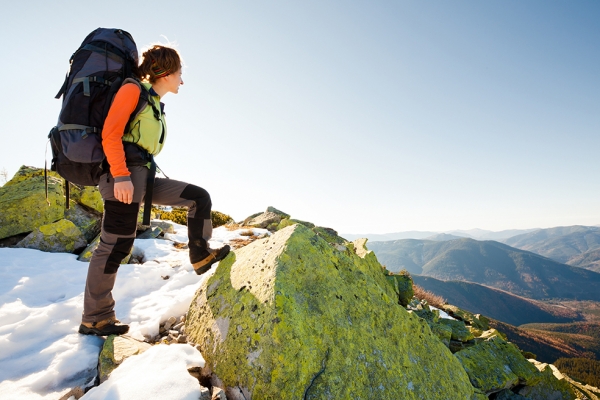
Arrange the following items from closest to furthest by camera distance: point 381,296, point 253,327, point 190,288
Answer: point 253,327, point 381,296, point 190,288

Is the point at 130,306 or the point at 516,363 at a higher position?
the point at 130,306

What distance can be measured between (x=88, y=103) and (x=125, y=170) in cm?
86

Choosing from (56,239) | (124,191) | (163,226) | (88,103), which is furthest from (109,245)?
(163,226)

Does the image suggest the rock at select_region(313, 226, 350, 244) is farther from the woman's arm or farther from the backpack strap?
the backpack strap

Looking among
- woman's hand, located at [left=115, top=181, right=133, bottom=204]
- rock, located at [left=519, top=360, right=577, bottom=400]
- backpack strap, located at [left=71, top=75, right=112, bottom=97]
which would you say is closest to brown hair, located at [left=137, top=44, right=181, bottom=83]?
backpack strap, located at [left=71, top=75, right=112, bottom=97]

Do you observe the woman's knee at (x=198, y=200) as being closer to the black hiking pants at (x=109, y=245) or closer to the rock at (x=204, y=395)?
the black hiking pants at (x=109, y=245)

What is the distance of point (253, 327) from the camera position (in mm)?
2848

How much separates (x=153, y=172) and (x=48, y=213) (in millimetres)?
7556

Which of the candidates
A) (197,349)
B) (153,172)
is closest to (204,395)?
(197,349)

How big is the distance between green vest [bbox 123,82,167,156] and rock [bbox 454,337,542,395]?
658cm

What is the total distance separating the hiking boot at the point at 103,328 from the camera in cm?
382

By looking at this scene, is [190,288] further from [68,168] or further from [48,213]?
[48,213]

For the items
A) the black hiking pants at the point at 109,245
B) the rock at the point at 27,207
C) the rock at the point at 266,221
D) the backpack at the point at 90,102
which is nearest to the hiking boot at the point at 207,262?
the black hiking pants at the point at 109,245

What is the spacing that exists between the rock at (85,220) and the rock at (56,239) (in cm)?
43
